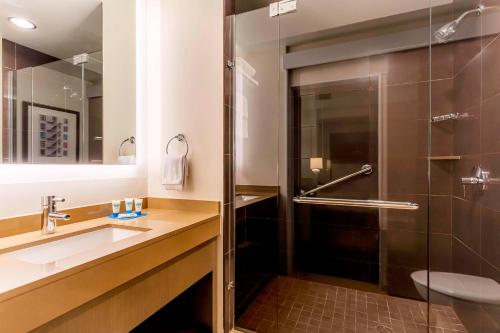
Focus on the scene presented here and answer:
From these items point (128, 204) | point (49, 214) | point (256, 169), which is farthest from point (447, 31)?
point (49, 214)

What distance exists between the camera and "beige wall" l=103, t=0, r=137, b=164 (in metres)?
1.57

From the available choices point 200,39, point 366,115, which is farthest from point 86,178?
point 366,115

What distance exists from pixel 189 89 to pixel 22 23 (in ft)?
2.77

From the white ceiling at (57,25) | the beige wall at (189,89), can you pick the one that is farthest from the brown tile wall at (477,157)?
the white ceiling at (57,25)

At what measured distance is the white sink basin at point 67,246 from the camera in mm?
1001

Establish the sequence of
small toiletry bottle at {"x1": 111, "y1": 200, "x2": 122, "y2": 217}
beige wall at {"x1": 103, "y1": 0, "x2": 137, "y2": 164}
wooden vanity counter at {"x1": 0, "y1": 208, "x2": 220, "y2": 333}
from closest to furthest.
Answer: wooden vanity counter at {"x1": 0, "y1": 208, "x2": 220, "y2": 333}, small toiletry bottle at {"x1": 111, "y1": 200, "x2": 122, "y2": 217}, beige wall at {"x1": 103, "y1": 0, "x2": 137, "y2": 164}

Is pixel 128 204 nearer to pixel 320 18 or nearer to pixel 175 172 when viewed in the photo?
pixel 175 172

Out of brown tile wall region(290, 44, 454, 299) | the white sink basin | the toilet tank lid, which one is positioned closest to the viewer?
the white sink basin

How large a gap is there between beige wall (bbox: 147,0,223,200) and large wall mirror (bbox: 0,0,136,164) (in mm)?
152

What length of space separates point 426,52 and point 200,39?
1.74 metres

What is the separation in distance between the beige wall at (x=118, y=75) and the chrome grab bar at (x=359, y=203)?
1.51 m

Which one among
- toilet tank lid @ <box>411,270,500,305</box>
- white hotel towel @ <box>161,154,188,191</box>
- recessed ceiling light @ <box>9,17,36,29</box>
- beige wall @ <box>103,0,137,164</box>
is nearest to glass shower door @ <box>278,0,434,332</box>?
toilet tank lid @ <box>411,270,500,305</box>

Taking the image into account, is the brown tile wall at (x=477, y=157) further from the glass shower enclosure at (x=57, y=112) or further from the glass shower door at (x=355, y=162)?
the glass shower enclosure at (x=57, y=112)

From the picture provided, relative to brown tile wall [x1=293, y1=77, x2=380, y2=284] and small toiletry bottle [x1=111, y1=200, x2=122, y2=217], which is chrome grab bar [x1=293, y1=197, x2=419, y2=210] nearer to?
brown tile wall [x1=293, y1=77, x2=380, y2=284]
